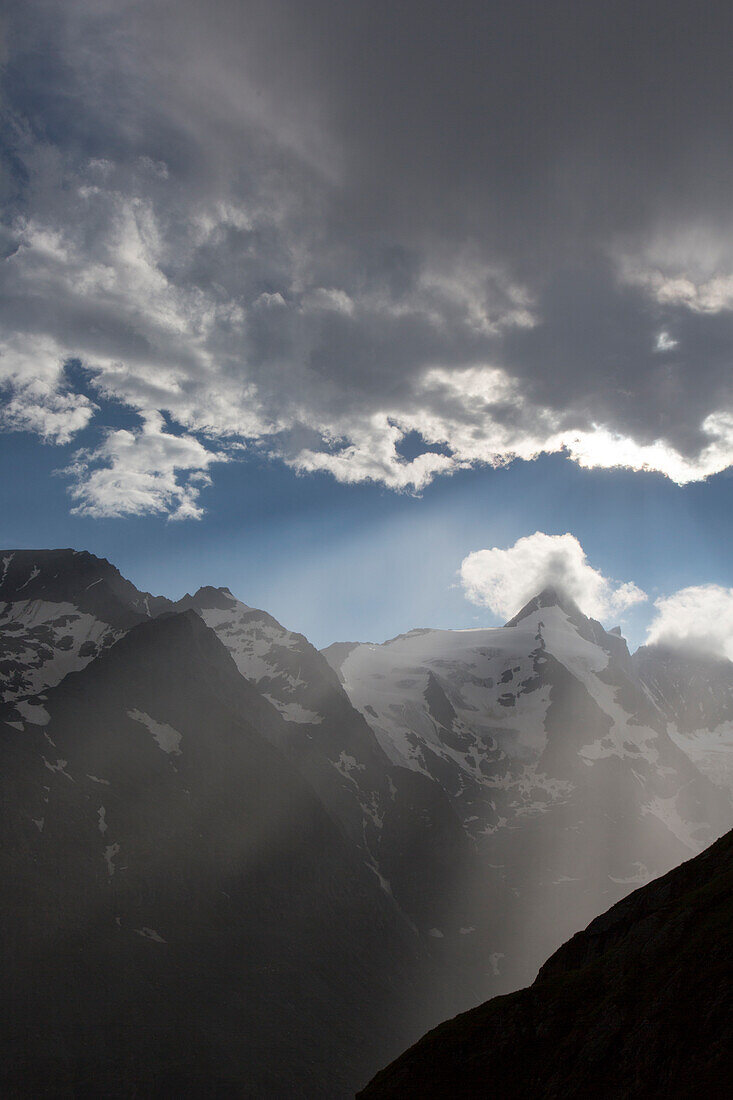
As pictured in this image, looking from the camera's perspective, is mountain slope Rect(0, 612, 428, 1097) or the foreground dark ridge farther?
mountain slope Rect(0, 612, 428, 1097)

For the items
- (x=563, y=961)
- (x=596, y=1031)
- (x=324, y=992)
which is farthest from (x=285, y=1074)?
(x=596, y=1031)

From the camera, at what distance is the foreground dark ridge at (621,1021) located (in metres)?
27.8

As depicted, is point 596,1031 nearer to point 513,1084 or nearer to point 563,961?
point 513,1084

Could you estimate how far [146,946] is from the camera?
15775cm

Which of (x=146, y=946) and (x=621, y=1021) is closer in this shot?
(x=621, y=1021)

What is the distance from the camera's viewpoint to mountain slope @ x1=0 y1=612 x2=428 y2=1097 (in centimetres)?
13338

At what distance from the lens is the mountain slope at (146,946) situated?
133 m

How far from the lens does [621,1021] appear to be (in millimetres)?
32375

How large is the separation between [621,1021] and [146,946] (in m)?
157

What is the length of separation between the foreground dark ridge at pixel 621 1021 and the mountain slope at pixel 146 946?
11738 cm

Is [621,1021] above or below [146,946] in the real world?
below

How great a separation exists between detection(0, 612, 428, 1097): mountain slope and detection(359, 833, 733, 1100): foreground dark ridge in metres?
117

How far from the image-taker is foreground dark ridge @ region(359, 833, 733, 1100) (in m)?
27.8

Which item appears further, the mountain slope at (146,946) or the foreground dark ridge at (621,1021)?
the mountain slope at (146,946)
